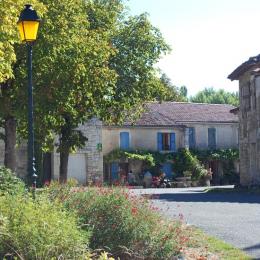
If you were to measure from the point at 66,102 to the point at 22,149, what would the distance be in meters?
22.6

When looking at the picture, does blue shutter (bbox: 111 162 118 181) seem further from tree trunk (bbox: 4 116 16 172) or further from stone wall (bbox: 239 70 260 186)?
tree trunk (bbox: 4 116 16 172)

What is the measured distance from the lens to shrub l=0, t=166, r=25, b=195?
10605 mm

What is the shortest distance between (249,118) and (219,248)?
22.6 metres

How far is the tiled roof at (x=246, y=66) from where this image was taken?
3190 cm

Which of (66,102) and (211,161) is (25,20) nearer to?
(66,102)

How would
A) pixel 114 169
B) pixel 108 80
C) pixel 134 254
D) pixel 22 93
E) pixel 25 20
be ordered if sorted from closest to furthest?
pixel 134 254
pixel 25 20
pixel 22 93
pixel 108 80
pixel 114 169

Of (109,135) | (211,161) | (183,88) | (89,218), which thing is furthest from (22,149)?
(183,88)

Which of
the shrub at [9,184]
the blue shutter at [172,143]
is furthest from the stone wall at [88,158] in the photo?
the shrub at [9,184]

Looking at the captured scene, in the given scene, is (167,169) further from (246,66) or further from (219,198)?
(219,198)

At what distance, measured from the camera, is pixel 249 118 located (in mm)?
32656

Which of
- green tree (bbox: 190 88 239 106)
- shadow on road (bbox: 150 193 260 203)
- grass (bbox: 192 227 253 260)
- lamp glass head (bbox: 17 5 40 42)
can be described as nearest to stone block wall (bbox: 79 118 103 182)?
shadow on road (bbox: 150 193 260 203)

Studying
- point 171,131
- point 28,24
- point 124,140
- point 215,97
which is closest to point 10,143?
point 28,24

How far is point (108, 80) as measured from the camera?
26.1 m

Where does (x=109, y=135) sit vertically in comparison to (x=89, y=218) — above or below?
above
